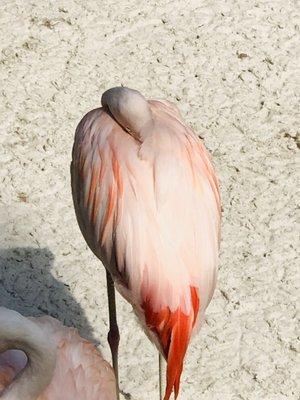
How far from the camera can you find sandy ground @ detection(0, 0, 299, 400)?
314 cm

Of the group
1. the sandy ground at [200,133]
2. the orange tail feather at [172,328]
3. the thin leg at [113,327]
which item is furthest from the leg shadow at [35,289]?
the orange tail feather at [172,328]

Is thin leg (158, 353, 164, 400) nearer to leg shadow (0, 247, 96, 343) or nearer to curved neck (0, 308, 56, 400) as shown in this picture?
leg shadow (0, 247, 96, 343)

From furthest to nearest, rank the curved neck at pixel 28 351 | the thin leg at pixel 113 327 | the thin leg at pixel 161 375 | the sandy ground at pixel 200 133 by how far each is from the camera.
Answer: the sandy ground at pixel 200 133 → the thin leg at pixel 161 375 → the thin leg at pixel 113 327 → the curved neck at pixel 28 351

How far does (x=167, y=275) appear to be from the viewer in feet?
7.88

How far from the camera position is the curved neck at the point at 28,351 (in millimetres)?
2199

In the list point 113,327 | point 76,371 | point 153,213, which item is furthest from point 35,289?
point 153,213

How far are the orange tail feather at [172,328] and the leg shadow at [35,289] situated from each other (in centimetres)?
74

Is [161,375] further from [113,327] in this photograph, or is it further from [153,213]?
[153,213]

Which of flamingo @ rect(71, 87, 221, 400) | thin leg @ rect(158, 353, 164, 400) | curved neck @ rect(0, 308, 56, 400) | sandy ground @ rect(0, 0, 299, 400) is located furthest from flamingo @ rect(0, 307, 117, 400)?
sandy ground @ rect(0, 0, 299, 400)

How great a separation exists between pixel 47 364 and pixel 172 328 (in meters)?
0.33

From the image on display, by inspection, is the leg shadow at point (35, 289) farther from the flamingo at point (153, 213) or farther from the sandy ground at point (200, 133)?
the flamingo at point (153, 213)

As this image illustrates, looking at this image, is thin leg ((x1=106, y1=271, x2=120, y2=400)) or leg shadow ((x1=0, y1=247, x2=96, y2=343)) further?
leg shadow ((x1=0, y1=247, x2=96, y2=343))

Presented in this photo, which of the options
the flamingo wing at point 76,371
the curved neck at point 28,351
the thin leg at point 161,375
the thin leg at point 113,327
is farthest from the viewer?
the thin leg at point 161,375

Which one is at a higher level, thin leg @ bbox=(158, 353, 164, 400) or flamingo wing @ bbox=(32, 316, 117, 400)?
flamingo wing @ bbox=(32, 316, 117, 400)
